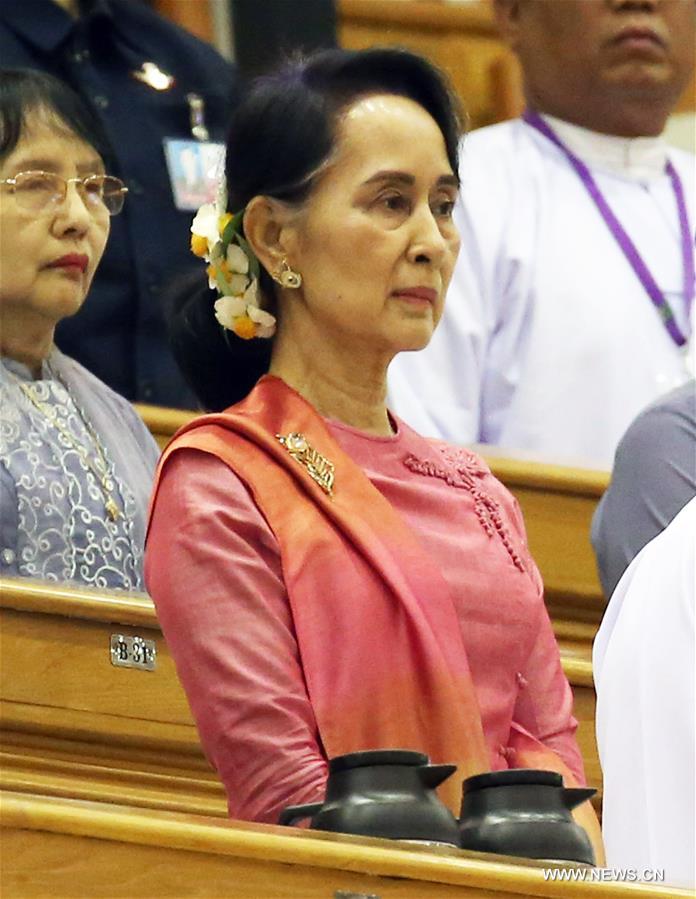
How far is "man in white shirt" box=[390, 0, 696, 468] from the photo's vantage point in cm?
310

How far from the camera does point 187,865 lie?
1.47 m

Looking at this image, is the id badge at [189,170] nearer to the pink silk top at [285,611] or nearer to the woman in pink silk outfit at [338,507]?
the woman in pink silk outfit at [338,507]

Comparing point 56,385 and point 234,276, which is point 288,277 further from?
point 56,385

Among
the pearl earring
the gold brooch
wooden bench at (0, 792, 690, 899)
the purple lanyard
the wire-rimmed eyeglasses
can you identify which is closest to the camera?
wooden bench at (0, 792, 690, 899)

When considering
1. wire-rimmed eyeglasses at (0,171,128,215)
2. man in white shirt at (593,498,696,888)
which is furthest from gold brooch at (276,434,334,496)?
wire-rimmed eyeglasses at (0,171,128,215)

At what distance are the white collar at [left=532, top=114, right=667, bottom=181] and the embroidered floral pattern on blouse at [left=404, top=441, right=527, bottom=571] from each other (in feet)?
4.53

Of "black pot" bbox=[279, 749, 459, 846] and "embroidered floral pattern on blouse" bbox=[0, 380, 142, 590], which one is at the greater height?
"black pot" bbox=[279, 749, 459, 846]

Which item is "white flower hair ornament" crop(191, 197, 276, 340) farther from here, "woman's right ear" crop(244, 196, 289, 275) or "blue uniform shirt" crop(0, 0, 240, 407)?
"blue uniform shirt" crop(0, 0, 240, 407)

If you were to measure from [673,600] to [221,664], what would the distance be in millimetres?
349

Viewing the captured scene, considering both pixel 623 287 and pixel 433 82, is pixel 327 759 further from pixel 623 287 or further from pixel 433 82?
pixel 623 287

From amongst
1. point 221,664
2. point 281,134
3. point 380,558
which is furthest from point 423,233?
point 221,664

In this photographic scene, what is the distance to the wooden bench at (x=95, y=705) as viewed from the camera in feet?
7.23

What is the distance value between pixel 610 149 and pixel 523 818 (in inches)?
78.0

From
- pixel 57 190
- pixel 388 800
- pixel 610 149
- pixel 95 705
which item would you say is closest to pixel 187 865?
pixel 388 800
